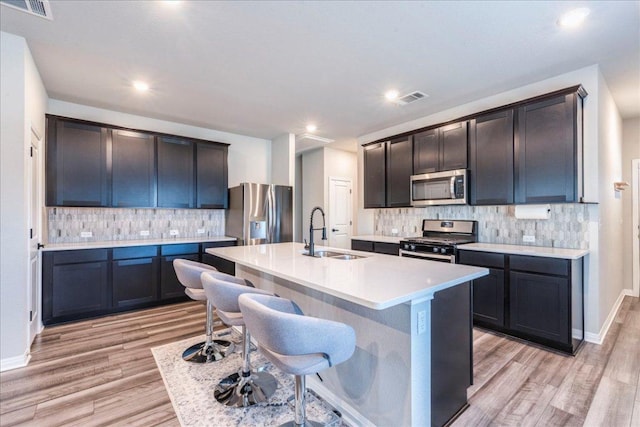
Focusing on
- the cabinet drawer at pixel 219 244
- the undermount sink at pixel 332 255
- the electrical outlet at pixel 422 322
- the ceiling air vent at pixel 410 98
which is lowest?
the electrical outlet at pixel 422 322

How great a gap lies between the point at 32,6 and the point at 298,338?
296 centimetres

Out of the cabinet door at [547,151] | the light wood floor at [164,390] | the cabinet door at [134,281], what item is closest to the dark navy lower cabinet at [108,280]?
the cabinet door at [134,281]

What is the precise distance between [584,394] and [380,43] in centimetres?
310

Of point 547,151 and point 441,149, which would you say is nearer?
point 547,151

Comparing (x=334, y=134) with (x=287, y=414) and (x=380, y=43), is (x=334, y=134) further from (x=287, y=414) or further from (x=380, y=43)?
(x=287, y=414)

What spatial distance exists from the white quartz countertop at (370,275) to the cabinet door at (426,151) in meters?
2.22

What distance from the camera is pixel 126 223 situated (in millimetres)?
4387

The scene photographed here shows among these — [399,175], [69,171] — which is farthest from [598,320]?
[69,171]

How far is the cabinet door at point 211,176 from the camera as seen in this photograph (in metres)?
4.71

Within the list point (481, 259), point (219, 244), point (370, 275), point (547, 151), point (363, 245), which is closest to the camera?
point (370, 275)

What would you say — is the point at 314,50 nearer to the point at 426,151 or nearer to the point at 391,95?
the point at 391,95

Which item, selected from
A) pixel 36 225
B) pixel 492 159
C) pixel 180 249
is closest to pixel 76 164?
pixel 36 225

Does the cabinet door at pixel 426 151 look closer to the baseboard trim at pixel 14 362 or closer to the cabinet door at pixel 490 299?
the cabinet door at pixel 490 299

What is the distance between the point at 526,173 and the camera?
10.5ft
